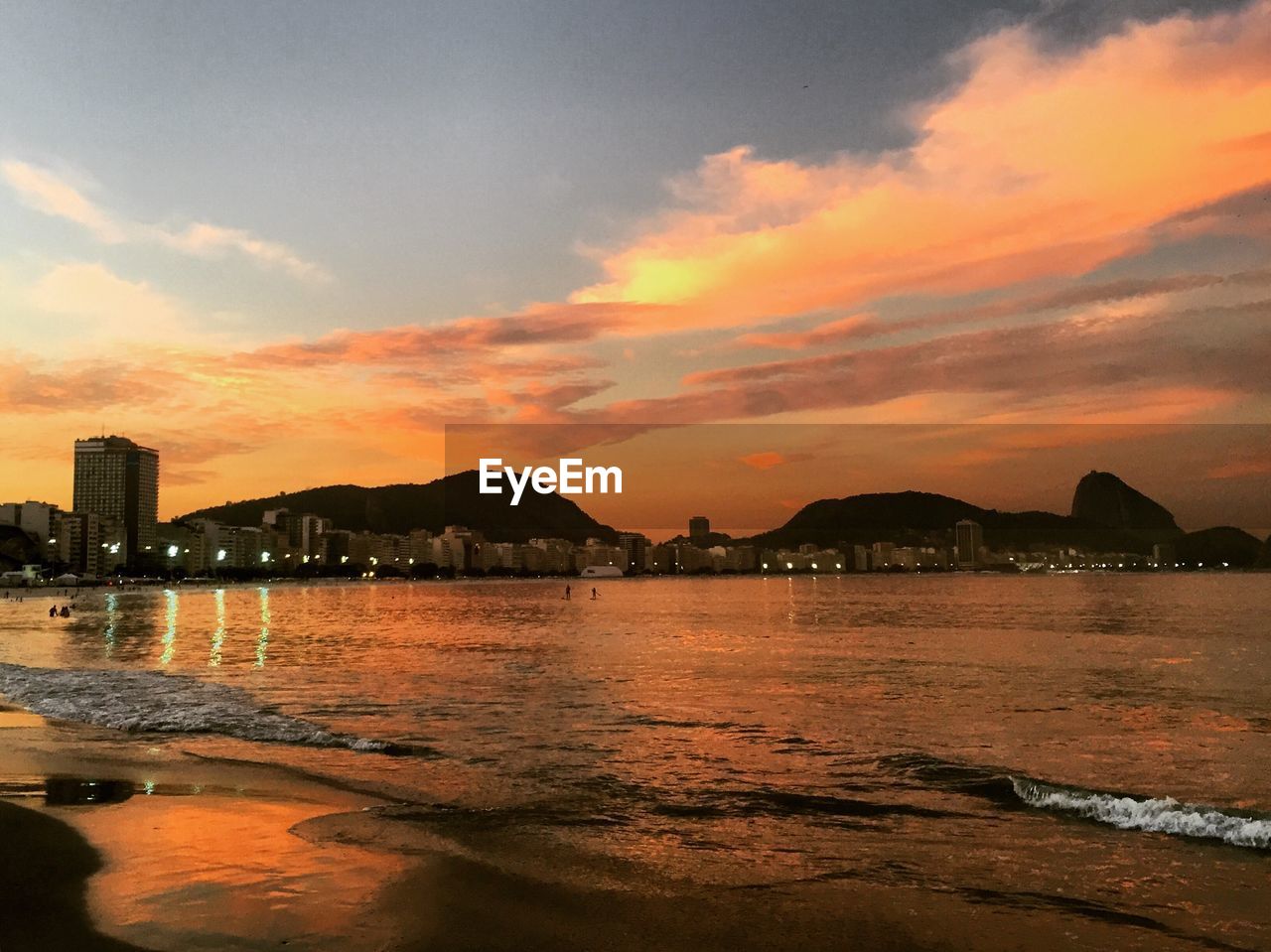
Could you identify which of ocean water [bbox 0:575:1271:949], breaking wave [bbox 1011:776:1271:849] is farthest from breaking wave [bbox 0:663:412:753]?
breaking wave [bbox 1011:776:1271:849]

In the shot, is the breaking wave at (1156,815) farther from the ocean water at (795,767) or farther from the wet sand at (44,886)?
the wet sand at (44,886)

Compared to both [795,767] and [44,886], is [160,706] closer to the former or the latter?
[44,886]

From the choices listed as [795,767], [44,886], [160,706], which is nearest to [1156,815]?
[795,767]

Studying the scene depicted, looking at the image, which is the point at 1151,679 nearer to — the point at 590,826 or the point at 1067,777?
the point at 1067,777

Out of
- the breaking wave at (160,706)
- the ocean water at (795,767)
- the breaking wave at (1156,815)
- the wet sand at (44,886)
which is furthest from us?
the breaking wave at (160,706)

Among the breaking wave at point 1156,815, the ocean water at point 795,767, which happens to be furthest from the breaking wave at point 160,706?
the breaking wave at point 1156,815

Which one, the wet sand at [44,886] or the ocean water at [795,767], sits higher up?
the wet sand at [44,886]
